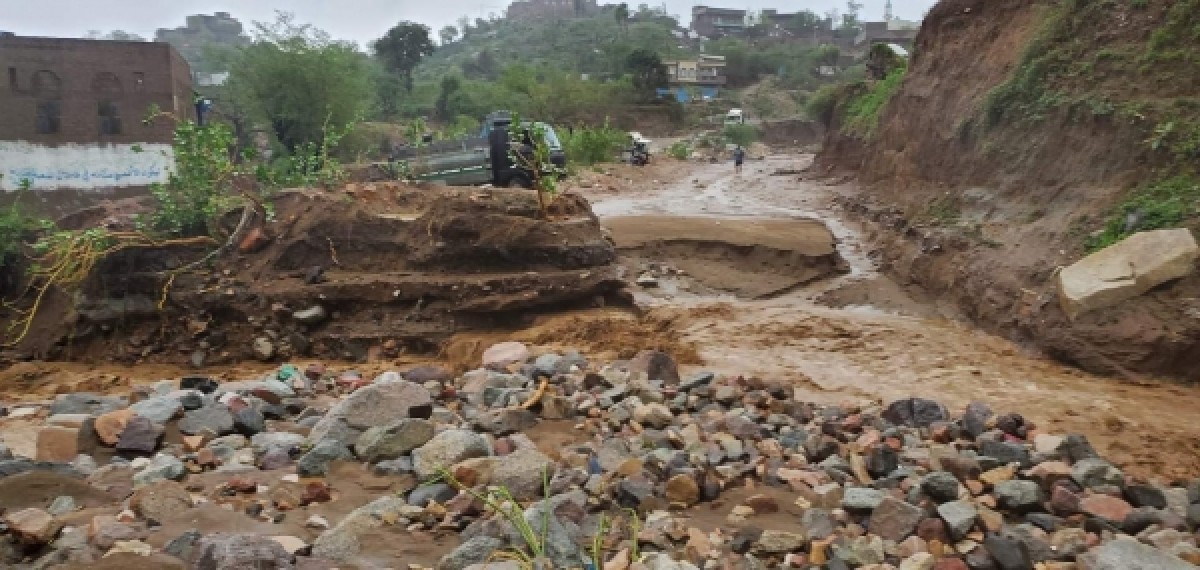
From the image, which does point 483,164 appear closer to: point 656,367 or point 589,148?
point 656,367

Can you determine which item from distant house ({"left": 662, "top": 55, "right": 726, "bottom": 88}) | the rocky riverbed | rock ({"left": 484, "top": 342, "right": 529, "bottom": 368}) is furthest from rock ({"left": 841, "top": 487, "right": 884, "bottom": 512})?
distant house ({"left": 662, "top": 55, "right": 726, "bottom": 88})

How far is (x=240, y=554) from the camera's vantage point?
262cm

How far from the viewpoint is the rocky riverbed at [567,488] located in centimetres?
295

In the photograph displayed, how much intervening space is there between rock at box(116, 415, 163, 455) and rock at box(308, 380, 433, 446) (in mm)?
756

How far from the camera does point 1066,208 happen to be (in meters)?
8.88

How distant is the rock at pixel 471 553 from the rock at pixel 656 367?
2.95 meters

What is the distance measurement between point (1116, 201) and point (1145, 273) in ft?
5.42

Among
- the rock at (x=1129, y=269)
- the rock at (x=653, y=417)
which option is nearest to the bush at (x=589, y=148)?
the rock at (x=1129, y=269)

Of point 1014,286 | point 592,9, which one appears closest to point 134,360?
point 1014,286

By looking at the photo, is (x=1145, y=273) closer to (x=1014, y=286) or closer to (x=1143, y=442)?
(x=1014, y=286)

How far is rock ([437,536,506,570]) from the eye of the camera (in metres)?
2.80

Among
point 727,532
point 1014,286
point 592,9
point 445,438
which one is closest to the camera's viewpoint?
point 727,532

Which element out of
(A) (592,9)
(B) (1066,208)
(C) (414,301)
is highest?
(A) (592,9)

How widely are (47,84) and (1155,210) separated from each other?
56.4 ft
